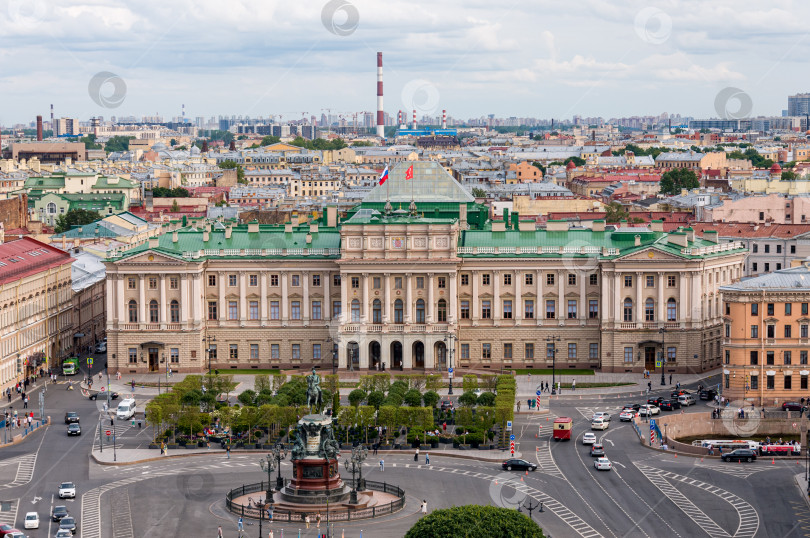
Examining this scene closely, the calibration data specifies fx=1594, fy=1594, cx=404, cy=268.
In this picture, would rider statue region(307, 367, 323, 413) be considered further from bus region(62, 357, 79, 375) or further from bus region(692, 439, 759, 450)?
bus region(62, 357, 79, 375)

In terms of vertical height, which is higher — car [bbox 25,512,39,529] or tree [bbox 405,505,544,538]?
tree [bbox 405,505,544,538]

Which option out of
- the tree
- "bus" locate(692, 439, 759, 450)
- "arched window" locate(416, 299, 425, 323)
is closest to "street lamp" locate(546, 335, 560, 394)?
"arched window" locate(416, 299, 425, 323)

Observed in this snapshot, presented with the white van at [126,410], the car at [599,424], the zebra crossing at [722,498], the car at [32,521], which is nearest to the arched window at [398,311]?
the white van at [126,410]

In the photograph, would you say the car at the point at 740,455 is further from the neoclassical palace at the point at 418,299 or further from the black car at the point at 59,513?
the black car at the point at 59,513

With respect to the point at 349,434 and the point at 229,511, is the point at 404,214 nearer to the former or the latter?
the point at 349,434

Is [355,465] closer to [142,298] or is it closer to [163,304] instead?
[163,304]

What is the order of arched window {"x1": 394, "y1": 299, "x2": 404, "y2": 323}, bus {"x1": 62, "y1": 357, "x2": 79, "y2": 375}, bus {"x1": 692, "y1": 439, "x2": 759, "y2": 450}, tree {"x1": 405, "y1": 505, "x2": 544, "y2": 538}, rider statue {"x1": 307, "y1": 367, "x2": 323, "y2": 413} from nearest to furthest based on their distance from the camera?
tree {"x1": 405, "y1": 505, "x2": 544, "y2": 538} → rider statue {"x1": 307, "y1": 367, "x2": 323, "y2": 413} → bus {"x1": 692, "y1": 439, "x2": 759, "y2": 450} → bus {"x1": 62, "y1": 357, "x2": 79, "y2": 375} → arched window {"x1": 394, "y1": 299, "x2": 404, "y2": 323}
